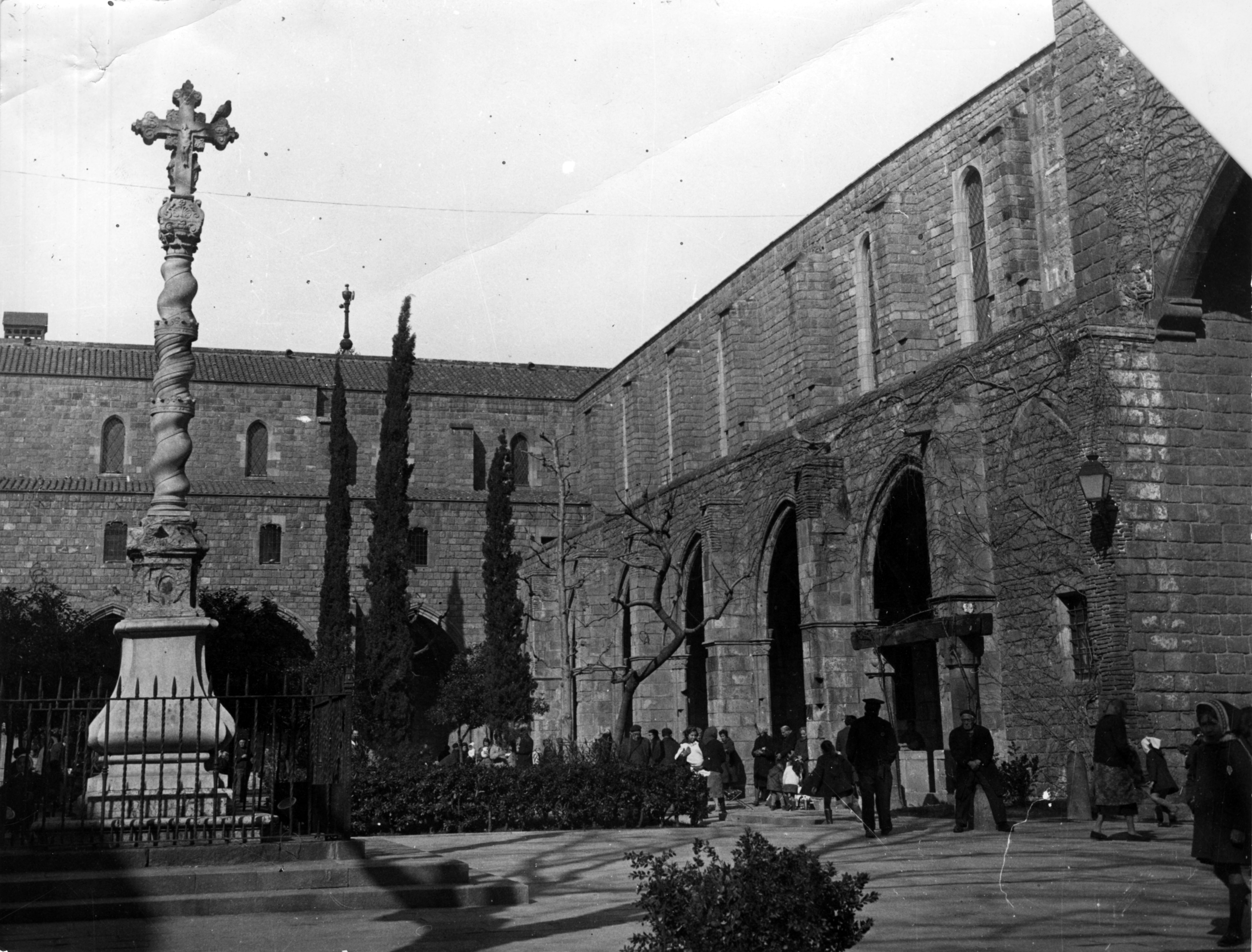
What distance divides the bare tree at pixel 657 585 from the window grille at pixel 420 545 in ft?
26.1

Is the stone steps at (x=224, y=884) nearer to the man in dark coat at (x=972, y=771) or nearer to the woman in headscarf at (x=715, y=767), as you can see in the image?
the man in dark coat at (x=972, y=771)

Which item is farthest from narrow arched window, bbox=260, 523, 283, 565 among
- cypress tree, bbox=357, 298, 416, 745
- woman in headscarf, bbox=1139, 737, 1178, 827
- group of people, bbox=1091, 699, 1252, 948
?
group of people, bbox=1091, 699, 1252, 948

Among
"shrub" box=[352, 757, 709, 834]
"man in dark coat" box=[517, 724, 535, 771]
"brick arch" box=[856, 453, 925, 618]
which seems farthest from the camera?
"brick arch" box=[856, 453, 925, 618]

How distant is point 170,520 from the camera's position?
10.4m

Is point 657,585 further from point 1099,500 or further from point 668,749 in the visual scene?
point 1099,500

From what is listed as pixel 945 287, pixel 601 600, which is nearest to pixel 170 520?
pixel 945 287

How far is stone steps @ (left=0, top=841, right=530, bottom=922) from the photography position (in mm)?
7938

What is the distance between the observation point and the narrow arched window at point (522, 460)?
42906 mm

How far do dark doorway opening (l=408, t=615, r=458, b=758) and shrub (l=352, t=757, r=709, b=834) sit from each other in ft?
75.3

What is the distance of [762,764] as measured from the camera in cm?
2123

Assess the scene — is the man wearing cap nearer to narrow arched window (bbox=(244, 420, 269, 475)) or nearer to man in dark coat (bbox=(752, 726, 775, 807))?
man in dark coat (bbox=(752, 726, 775, 807))

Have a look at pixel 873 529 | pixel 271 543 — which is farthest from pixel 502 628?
pixel 873 529

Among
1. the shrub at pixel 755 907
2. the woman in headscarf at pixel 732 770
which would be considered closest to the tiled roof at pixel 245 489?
the woman in headscarf at pixel 732 770

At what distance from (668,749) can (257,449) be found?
2407 centimetres
